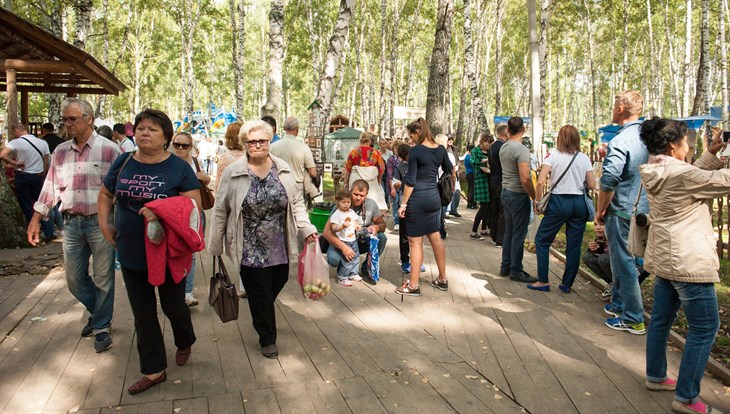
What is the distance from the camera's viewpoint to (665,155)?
4047 mm

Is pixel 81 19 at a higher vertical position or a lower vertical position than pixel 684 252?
higher

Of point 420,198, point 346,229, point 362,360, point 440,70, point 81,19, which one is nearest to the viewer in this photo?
point 362,360

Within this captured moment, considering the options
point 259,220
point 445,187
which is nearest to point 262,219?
point 259,220

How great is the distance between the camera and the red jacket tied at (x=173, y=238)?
3.86m

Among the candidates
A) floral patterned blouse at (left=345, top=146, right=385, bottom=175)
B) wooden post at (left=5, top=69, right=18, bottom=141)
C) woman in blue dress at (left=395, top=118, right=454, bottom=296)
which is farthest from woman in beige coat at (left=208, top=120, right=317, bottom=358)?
wooden post at (left=5, top=69, right=18, bottom=141)

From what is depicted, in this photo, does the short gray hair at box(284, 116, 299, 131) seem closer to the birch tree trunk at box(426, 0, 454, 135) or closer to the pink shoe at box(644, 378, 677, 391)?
the pink shoe at box(644, 378, 677, 391)

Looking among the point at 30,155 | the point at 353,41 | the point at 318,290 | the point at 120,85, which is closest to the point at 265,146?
the point at 318,290

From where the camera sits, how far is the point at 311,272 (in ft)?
15.5

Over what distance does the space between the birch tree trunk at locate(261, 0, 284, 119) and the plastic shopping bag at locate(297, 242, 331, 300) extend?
29.9ft

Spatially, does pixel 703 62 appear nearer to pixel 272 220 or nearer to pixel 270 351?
pixel 272 220

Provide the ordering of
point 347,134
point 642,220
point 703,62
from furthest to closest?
1. point 347,134
2. point 703,62
3. point 642,220

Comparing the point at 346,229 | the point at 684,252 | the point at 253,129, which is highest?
the point at 253,129

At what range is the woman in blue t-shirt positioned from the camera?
13.1 ft

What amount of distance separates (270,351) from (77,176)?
2.08 metres
